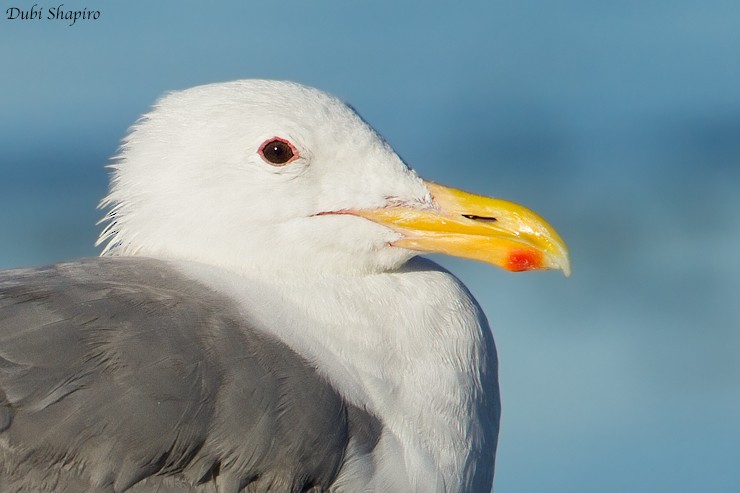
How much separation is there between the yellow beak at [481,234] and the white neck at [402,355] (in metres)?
0.18

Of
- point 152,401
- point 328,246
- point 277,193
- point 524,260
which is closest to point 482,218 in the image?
point 524,260

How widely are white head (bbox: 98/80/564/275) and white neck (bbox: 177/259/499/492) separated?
10 centimetres

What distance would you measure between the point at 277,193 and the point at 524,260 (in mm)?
827

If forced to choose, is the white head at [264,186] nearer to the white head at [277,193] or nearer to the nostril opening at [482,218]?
the white head at [277,193]

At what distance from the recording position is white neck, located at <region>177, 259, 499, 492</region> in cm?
402

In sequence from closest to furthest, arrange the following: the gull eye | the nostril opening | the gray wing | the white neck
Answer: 1. the gray wing
2. the white neck
3. the gull eye
4. the nostril opening

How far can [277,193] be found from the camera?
14.2ft

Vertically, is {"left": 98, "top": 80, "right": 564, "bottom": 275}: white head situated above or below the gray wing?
above

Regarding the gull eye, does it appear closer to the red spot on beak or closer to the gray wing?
the gray wing

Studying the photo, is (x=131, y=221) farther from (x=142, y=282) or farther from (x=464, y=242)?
(x=464, y=242)

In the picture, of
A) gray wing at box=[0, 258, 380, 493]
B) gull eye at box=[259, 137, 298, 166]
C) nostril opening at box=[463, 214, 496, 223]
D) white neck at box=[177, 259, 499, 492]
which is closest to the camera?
gray wing at box=[0, 258, 380, 493]

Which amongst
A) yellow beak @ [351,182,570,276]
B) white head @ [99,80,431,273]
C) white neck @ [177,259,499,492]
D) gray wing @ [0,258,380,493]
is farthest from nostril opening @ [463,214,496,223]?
gray wing @ [0,258,380,493]

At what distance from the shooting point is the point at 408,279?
178 inches

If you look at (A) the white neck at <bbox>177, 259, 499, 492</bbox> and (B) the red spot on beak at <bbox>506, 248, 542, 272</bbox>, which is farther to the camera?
(B) the red spot on beak at <bbox>506, 248, 542, 272</bbox>
